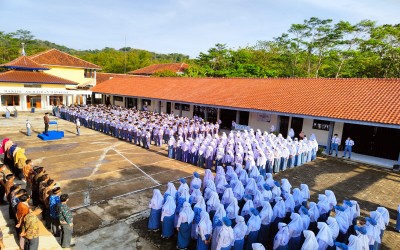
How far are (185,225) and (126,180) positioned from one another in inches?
203

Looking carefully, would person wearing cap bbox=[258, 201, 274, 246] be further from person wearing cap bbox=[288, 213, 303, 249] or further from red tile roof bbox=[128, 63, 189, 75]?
red tile roof bbox=[128, 63, 189, 75]

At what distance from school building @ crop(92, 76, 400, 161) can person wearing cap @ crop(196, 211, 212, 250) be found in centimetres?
1170

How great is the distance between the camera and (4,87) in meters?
28.7

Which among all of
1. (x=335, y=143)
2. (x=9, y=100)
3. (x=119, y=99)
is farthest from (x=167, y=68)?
(x=335, y=143)

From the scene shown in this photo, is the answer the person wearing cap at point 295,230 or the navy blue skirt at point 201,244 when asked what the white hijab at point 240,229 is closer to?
the navy blue skirt at point 201,244

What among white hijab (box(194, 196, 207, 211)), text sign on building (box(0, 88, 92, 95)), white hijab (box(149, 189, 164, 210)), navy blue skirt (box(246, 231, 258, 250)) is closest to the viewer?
navy blue skirt (box(246, 231, 258, 250))

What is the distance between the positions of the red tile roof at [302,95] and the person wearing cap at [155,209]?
11.9 metres

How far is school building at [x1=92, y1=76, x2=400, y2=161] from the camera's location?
1531 centimetres

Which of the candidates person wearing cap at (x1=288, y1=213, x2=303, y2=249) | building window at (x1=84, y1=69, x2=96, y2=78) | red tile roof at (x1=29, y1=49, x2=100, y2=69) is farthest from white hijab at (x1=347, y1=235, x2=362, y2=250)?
building window at (x1=84, y1=69, x2=96, y2=78)

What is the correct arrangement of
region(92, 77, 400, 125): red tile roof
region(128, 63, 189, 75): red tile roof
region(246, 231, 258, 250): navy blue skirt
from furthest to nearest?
region(128, 63, 189, 75): red tile roof
region(92, 77, 400, 125): red tile roof
region(246, 231, 258, 250): navy blue skirt

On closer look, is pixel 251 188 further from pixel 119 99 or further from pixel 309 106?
pixel 119 99

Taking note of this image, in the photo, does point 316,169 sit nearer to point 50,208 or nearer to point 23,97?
point 50,208

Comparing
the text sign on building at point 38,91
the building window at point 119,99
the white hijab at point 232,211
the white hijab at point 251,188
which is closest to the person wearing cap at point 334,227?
the white hijab at point 232,211

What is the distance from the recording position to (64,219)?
646 centimetres
